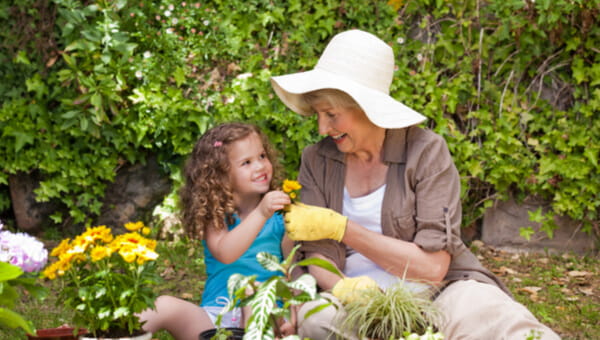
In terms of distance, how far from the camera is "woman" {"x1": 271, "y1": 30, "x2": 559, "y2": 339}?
2197mm

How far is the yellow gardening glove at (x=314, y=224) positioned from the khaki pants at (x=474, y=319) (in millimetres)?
215

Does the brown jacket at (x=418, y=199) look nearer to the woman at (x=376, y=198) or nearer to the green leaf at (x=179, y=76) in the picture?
the woman at (x=376, y=198)

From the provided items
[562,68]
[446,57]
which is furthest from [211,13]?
[562,68]

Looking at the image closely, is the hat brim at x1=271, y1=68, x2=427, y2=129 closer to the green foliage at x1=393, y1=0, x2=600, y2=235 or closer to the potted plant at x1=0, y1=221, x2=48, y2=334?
the potted plant at x1=0, y1=221, x2=48, y2=334

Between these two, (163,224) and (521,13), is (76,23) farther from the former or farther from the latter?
(521,13)

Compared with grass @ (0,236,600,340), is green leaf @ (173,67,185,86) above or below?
above

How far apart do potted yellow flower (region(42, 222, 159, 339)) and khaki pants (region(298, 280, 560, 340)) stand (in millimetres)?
490

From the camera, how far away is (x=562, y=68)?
403 centimetres

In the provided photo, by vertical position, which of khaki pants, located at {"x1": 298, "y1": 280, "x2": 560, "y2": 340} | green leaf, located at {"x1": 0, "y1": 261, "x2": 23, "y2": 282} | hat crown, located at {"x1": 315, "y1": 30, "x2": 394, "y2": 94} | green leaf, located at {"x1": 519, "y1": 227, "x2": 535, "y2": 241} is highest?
hat crown, located at {"x1": 315, "y1": 30, "x2": 394, "y2": 94}

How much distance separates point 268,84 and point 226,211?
1497 millimetres

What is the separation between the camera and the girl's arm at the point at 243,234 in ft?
7.55

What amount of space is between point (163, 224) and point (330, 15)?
1717 millimetres

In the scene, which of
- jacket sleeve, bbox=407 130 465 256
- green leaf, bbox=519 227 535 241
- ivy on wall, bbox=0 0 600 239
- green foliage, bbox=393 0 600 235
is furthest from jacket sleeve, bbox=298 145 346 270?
green leaf, bbox=519 227 535 241

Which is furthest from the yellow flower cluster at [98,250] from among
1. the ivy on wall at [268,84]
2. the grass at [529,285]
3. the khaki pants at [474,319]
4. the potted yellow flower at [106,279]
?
the ivy on wall at [268,84]
